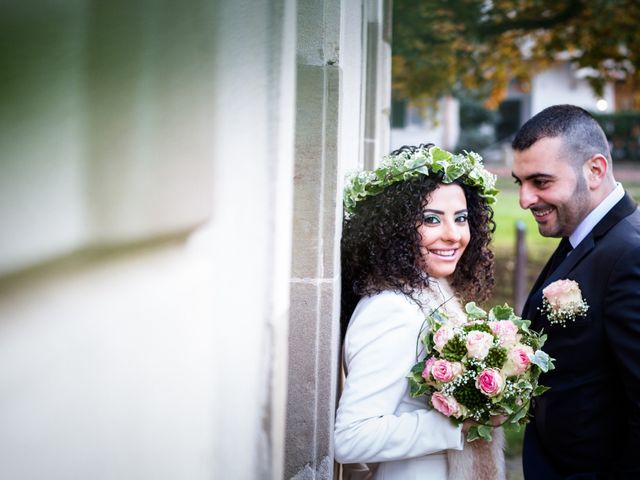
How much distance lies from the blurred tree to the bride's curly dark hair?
6.33m

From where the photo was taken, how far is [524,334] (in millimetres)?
2475

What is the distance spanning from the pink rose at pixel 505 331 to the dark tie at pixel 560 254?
64 centimetres

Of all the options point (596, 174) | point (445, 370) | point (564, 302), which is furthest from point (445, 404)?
point (596, 174)

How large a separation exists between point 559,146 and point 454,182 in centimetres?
49

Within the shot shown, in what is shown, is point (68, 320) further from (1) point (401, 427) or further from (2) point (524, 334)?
(2) point (524, 334)

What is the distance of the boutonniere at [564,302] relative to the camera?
2461 millimetres

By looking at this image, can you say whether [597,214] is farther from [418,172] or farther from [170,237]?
[170,237]

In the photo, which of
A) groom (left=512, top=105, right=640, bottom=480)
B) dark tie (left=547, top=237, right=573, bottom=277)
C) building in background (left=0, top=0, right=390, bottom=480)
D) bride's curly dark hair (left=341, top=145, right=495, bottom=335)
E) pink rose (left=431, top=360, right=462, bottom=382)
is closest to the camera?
building in background (left=0, top=0, right=390, bottom=480)

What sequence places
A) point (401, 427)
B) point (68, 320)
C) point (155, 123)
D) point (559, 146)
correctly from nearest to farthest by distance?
point (68, 320) < point (155, 123) < point (401, 427) < point (559, 146)

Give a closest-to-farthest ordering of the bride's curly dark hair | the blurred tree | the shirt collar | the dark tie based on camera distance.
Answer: the bride's curly dark hair → the shirt collar → the dark tie → the blurred tree

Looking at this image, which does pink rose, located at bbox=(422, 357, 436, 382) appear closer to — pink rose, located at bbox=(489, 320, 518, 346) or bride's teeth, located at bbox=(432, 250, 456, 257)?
pink rose, located at bbox=(489, 320, 518, 346)

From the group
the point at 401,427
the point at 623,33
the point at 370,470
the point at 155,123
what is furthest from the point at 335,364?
the point at 623,33

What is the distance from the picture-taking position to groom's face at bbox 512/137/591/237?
2770mm

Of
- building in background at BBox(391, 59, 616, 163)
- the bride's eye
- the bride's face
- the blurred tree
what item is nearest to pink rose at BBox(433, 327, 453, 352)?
the bride's face
